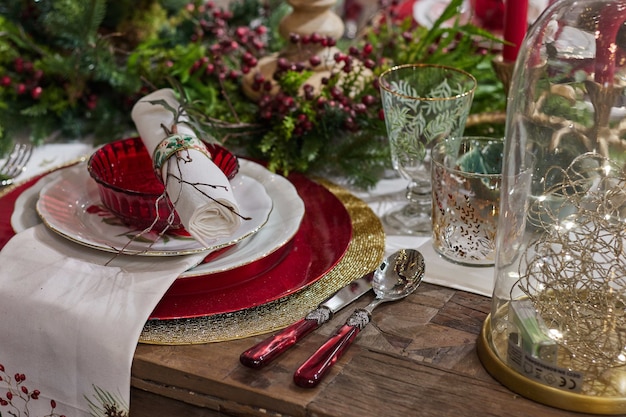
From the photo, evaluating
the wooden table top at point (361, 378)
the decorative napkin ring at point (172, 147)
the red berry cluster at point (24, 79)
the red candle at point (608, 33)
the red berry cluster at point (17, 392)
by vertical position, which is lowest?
the red berry cluster at point (17, 392)

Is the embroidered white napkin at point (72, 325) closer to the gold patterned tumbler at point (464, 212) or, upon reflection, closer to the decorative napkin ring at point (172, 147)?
the decorative napkin ring at point (172, 147)

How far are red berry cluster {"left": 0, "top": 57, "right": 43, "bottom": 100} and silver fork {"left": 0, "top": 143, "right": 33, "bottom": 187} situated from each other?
0.38ft

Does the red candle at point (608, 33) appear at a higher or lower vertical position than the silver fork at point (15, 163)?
higher

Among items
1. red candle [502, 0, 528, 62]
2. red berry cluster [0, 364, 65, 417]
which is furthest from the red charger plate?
red candle [502, 0, 528, 62]

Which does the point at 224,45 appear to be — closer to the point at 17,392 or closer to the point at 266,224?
the point at 266,224

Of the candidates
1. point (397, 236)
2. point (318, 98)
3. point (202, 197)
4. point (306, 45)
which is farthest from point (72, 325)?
point (306, 45)

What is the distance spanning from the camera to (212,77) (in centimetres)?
129

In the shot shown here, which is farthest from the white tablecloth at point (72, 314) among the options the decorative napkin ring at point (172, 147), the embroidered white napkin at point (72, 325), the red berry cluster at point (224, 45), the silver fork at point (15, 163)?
the red berry cluster at point (224, 45)

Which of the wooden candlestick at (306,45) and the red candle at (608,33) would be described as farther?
the wooden candlestick at (306,45)

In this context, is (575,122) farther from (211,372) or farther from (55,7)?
(55,7)

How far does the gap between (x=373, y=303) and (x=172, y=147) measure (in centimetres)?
27

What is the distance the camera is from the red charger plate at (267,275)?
0.79 metres

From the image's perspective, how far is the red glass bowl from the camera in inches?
34.0

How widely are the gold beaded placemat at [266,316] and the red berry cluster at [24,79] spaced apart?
636 millimetres
